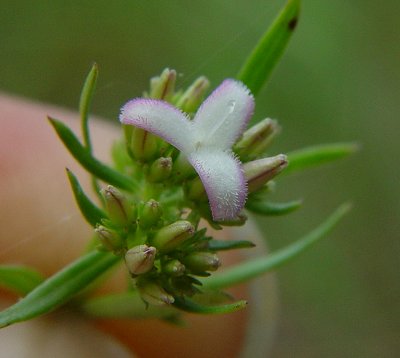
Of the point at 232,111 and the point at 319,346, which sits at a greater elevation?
the point at 232,111

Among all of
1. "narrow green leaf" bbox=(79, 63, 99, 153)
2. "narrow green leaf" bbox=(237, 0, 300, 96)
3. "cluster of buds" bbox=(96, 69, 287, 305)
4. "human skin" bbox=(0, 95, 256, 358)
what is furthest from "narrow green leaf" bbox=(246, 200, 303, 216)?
"human skin" bbox=(0, 95, 256, 358)

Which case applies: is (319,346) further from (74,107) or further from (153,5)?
(153,5)

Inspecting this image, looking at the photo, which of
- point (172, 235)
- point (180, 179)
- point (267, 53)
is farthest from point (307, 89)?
point (172, 235)

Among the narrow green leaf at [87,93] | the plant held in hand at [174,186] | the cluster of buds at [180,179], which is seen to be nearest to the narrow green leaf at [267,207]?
the plant held in hand at [174,186]

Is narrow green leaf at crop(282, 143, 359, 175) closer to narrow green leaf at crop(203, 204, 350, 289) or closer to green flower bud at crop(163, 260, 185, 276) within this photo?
narrow green leaf at crop(203, 204, 350, 289)

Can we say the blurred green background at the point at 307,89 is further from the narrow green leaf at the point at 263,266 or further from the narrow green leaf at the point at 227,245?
the narrow green leaf at the point at 227,245

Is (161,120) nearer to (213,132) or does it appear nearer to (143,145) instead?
(213,132)

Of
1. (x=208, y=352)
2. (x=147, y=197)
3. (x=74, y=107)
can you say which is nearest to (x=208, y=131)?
(x=147, y=197)
